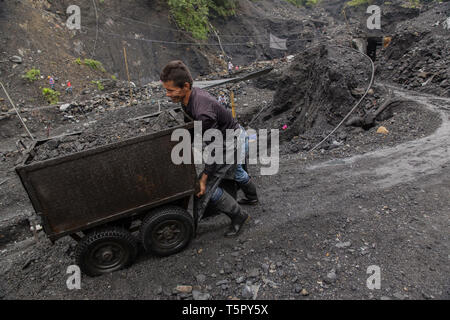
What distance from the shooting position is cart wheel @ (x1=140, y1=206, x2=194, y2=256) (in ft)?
9.44

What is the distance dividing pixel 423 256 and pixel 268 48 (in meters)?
21.5

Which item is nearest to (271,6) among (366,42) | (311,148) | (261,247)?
(366,42)

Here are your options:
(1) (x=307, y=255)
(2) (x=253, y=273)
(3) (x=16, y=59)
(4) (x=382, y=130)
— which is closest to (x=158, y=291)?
(2) (x=253, y=273)

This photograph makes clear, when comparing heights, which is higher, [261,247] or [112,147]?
[112,147]

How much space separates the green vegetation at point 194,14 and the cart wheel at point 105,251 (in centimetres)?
1723

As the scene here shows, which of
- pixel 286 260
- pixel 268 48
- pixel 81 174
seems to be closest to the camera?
pixel 81 174

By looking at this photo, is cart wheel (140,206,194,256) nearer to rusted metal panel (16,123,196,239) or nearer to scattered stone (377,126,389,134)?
rusted metal panel (16,123,196,239)

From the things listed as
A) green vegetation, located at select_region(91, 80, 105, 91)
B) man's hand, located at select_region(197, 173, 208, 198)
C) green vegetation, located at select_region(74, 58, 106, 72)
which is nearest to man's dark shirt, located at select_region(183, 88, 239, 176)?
man's hand, located at select_region(197, 173, 208, 198)

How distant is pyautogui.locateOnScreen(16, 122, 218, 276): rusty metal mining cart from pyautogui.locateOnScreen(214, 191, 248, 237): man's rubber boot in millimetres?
326

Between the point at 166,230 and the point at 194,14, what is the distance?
1828 centimetres

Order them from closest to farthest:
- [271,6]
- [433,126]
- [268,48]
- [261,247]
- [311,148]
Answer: [261,247]
[433,126]
[311,148]
[268,48]
[271,6]

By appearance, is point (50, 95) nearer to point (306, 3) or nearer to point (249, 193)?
point (249, 193)

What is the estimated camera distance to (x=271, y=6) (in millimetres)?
27828
